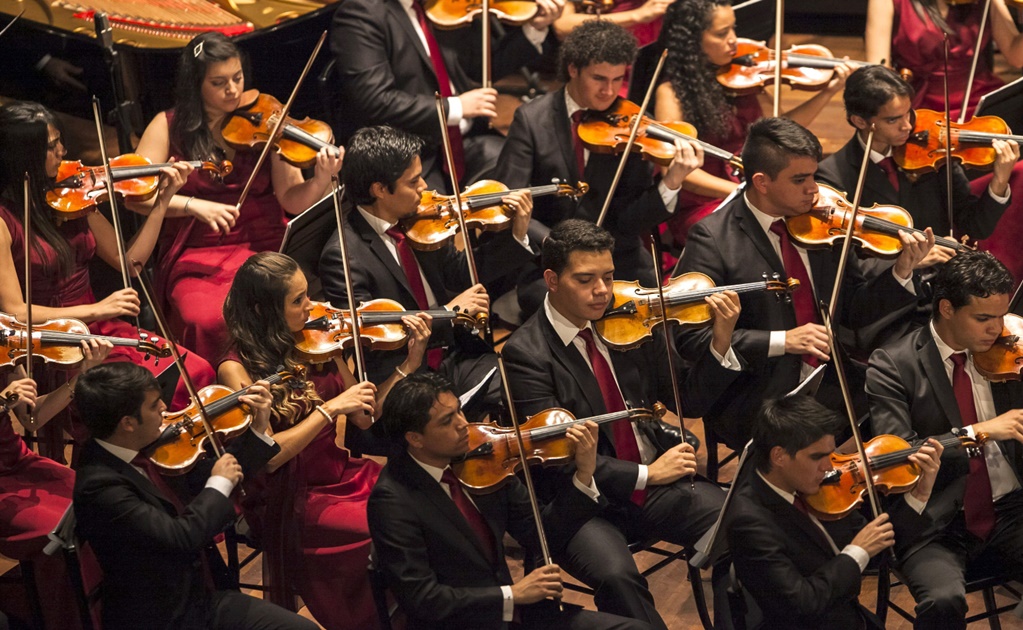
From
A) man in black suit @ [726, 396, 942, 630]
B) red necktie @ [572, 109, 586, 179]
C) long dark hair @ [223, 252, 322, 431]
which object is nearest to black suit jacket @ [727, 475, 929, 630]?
man in black suit @ [726, 396, 942, 630]

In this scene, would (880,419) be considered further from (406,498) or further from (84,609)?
(84,609)

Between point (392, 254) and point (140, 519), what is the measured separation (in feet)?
4.09

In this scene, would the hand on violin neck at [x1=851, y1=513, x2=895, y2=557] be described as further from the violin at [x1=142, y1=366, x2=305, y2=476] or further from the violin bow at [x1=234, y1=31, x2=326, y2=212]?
the violin bow at [x1=234, y1=31, x2=326, y2=212]

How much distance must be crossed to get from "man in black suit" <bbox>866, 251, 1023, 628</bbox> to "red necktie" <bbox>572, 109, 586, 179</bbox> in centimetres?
128

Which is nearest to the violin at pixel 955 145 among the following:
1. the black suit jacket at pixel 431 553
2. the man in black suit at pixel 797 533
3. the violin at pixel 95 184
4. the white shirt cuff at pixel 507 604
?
the man in black suit at pixel 797 533

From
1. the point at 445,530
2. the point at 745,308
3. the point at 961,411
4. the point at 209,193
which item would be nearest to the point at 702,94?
the point at 745,308

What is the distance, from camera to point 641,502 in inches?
132

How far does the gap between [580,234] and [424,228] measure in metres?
0.61

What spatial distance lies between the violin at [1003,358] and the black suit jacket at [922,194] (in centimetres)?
82

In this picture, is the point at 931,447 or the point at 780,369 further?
the point at 780,369

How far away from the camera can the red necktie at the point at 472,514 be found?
3053 millimetres

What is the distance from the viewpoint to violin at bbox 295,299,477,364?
3.36 meters

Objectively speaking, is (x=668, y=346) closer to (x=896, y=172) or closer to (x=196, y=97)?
(x=896, y=172)

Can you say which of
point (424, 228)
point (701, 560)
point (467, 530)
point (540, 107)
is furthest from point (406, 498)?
point (540, 107)
